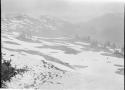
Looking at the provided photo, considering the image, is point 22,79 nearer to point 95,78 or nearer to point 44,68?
point 44,68

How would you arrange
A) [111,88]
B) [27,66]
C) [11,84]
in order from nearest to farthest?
[11,84]
[111,88]
[27,66]

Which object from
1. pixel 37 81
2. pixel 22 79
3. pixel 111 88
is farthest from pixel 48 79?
pixel 111 88

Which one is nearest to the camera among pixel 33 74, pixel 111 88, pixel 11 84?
pixel 11 84

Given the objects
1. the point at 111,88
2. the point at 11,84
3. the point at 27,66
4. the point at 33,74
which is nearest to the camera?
the point at 11,84

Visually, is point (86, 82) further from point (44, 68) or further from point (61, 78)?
point (44, 68)

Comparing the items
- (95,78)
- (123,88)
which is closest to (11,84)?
(95,78)

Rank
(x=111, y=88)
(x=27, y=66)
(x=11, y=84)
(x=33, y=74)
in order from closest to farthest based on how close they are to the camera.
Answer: (x=11, y=84) → (x=111, y=88) → (x=33, y=74) → (x=27, y=66)

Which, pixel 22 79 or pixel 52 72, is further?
pixel 52 72

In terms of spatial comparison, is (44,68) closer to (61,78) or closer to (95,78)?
(61,78)

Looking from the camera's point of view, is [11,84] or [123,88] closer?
[11,84]
